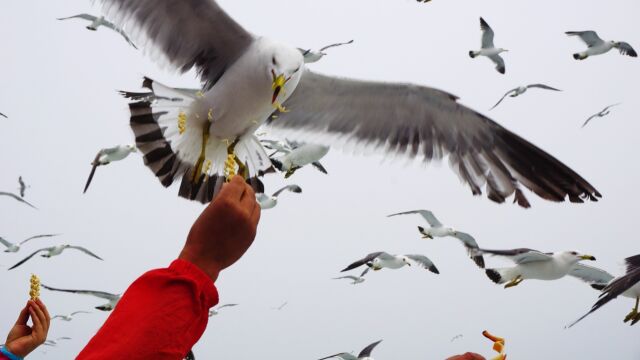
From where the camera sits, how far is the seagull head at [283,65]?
2.84 meters

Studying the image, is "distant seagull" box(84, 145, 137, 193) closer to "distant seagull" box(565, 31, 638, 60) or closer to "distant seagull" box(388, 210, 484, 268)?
"distant seagull" box(388, 210, 484, 268)

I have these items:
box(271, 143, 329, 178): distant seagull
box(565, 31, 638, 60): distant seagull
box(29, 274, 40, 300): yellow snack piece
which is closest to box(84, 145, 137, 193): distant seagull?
box(271, 143, 329, 178): distant seagull

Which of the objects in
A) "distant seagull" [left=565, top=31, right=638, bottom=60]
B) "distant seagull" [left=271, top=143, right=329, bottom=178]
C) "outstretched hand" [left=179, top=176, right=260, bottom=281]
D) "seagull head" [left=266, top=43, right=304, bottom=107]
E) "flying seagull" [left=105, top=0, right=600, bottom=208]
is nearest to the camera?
"outstretched hand" [left=179, top=176, right=260, bottom=281]

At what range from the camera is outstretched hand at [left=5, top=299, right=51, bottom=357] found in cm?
122

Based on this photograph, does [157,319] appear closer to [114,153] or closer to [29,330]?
[29,330]

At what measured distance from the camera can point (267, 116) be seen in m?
3.21

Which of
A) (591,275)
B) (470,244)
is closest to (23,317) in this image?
(591,275)

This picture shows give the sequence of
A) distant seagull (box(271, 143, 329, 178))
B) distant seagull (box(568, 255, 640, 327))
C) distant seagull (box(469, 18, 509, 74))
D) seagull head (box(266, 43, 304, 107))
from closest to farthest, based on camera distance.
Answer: distant seagull (box(568, 255, 640, 327)) < seagull head (box(266, 43, 304, 107)) < distant seagull (box(271, 143, 329, 178)) < distant seagull (box(469, 18, 509, 74))

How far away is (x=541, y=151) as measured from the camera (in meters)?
2.95

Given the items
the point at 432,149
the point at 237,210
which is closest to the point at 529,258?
the point at 432,149

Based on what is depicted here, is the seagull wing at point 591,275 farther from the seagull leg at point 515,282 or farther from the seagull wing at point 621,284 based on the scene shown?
the seagull wing at point 621,284

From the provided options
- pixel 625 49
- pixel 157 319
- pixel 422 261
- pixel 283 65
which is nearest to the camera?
pixel 157 319

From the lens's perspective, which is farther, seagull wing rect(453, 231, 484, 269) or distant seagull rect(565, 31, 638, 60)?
distant seagull rect(565, 31, 638, 60)

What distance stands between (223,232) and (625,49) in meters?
5.97
